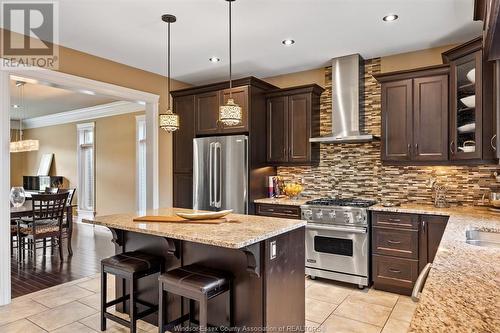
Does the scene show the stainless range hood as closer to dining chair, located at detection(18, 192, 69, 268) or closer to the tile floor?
the tile floor

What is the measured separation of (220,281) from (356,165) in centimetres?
286

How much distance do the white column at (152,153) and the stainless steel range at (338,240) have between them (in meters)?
2.31

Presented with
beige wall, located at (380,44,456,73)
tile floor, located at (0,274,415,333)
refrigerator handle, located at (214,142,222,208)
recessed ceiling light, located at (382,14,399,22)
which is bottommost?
tile floor, located at (0,274,415,333)

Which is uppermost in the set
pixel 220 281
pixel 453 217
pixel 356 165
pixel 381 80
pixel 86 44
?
pixel 86 44

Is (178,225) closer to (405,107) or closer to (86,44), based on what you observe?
(86,44)

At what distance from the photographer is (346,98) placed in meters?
4.20

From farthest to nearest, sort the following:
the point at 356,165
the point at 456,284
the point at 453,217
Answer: the point at 356,165, the point at 453,217, the point at 456,284

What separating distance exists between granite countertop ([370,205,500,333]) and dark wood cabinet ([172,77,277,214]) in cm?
278

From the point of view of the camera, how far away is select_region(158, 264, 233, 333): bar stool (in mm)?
2057

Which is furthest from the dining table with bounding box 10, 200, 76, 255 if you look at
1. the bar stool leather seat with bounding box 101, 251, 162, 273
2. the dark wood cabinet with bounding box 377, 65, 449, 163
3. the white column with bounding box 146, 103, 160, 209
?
the dark wood cabinet with bounding box 377, 65, 449, 163

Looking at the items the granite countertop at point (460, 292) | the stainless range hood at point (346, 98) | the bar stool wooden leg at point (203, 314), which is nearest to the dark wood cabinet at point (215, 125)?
the stainless range hood at point (346, 98)

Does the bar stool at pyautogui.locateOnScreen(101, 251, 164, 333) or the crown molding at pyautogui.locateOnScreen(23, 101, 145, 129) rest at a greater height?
the crown molding at pyautogui.locateOnScreen(23, 101, 145, 129)

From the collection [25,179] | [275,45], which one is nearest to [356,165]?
[275,45]

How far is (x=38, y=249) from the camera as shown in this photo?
5555 millimetres
